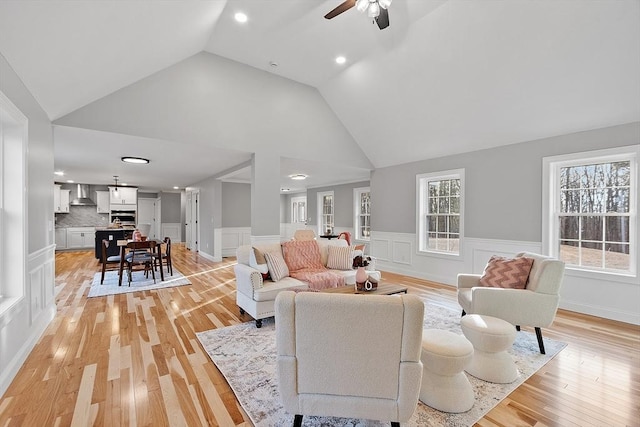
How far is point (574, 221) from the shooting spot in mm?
3955

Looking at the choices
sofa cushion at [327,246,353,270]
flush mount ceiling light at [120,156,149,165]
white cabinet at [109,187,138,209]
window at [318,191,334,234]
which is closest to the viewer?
sofa cushion at [327,246,353,270]

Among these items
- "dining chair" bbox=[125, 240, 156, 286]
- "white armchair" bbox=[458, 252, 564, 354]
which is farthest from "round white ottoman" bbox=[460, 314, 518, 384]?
"dining chair" bbox=[125, 240, 156, 286]

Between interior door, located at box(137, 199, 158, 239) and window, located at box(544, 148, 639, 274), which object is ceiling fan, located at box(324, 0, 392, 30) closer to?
window, located at box(544, 148, 639, 274)

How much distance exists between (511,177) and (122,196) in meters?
11.6

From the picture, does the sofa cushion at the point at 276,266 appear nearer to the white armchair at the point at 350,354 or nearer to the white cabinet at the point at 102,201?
the white armchair at the point at 350,354

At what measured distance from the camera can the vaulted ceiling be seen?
2438mm

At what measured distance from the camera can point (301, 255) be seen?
13.5ft

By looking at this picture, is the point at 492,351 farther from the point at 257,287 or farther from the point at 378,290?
the point at 257,287

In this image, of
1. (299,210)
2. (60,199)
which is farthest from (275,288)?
(60,199)

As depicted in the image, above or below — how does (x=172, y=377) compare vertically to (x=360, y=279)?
below

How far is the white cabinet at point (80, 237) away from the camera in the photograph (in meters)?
9.77

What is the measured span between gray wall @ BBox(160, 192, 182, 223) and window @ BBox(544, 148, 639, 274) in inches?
490

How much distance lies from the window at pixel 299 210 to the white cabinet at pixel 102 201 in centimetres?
664

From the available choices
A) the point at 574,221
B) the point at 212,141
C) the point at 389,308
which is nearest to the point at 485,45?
the point at 574,221
